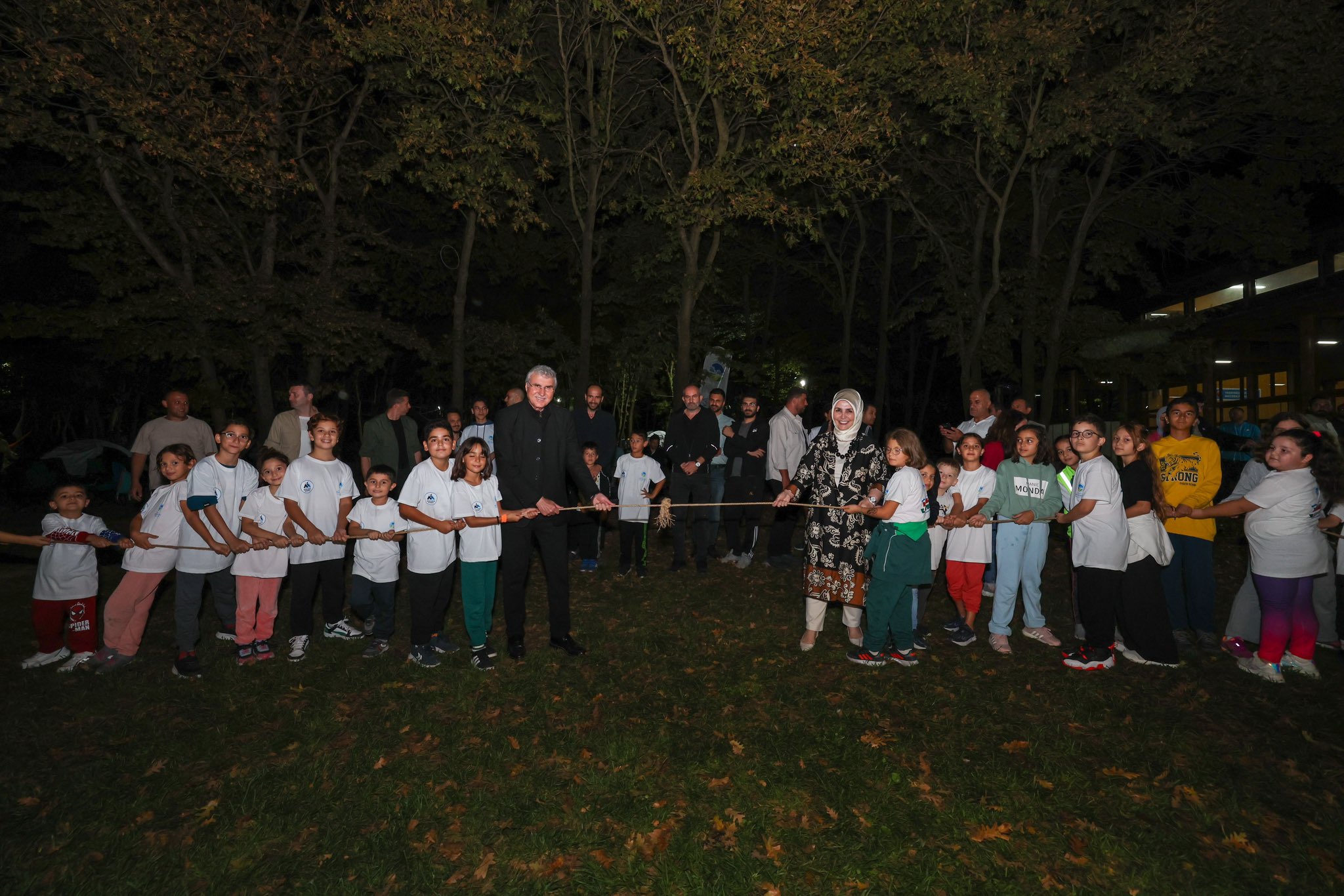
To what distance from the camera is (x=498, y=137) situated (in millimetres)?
13742

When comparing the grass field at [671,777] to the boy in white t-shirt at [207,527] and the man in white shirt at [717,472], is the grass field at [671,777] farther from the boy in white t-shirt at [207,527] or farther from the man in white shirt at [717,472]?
the man in white shirt at [717,472]

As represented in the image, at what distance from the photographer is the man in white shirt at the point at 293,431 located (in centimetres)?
755

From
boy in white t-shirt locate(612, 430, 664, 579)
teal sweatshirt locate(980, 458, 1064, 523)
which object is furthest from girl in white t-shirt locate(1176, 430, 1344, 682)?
boy in white t-shirt locate(612, 430, 664, 579)

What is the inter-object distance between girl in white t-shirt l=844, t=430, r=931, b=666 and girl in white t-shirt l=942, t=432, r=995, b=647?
791 mm

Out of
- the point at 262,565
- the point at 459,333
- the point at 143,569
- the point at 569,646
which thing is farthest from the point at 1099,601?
the point at 459,333

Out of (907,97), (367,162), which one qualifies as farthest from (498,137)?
(907,97)

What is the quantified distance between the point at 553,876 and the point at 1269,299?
23.6 metres

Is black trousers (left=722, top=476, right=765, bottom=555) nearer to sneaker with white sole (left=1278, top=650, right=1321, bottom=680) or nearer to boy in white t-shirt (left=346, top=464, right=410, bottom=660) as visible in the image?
boy in white t-shirt (left=346, top=464, right=410, bottom=660)

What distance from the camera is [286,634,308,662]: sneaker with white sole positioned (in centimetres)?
590

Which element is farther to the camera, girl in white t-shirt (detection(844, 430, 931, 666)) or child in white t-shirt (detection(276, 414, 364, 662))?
child in white t-shirt (detection(276, 414, 364, 662))

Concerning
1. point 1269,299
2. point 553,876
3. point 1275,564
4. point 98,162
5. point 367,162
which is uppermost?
point 367,162

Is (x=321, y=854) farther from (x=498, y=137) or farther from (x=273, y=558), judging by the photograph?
(x=498, y=137)

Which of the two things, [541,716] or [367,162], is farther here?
[367,162]

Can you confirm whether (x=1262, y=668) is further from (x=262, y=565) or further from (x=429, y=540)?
(x=262, y=565)
